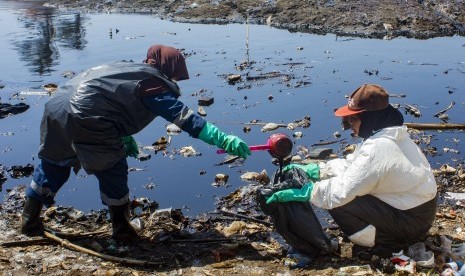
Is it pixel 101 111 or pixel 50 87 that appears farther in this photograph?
pixel 50 87

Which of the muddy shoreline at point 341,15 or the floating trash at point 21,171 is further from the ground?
the muddy shoreline at point 341,15

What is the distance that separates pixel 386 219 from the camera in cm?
420

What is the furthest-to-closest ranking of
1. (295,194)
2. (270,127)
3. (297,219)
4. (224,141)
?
(270,127), (224,141), (297,219), (295,194)

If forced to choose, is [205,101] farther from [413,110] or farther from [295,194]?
[295,194]

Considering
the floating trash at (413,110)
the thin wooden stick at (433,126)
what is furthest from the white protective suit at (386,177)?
the floating trash at (413,110)

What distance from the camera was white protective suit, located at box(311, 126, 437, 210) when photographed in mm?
3975

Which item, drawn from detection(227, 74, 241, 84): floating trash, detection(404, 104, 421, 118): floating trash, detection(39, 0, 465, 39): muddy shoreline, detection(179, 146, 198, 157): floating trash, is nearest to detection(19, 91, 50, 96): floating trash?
detection(227, 74, 241, 84): floating trash

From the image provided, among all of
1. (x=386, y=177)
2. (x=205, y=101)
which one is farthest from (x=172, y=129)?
(x=386, y=177)

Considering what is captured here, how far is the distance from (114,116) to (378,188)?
7.82ft

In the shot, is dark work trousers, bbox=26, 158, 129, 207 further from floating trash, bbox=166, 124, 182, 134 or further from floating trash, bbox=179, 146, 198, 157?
floating trash, bbox=166, 124, 182, 134

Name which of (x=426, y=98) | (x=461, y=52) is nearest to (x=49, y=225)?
(x=426, y=98)

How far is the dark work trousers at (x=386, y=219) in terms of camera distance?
4.20m

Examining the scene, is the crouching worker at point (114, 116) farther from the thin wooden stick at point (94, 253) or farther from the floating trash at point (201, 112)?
the floating trash at point (201, 112)

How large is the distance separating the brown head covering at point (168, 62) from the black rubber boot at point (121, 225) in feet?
4.43
